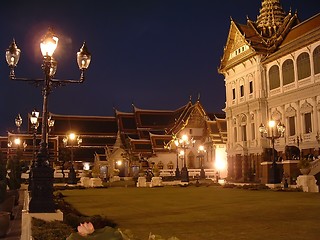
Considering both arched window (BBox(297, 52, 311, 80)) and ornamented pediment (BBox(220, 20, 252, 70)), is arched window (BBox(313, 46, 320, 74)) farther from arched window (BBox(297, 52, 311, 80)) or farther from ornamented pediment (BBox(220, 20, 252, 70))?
ornamented pediment (BBox(220, 20, 252, 70))

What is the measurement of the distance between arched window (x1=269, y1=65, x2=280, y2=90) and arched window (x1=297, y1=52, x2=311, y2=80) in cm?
304

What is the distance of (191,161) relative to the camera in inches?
2378

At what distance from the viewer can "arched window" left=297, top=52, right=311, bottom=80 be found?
34.2 m

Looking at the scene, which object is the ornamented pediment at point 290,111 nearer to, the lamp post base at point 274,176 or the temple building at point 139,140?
the lamp post base at point 274,176

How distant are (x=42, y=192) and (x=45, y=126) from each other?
1710 millimetres

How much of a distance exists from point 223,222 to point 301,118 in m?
26.2

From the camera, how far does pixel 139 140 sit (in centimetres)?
6034

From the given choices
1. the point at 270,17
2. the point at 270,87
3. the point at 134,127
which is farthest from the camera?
the point at 134,127

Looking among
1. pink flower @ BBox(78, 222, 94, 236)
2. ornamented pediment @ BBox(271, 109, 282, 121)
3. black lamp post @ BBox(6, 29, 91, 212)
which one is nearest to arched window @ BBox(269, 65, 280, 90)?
ornamented pediment @ BBox(271, 109, 282, 121)

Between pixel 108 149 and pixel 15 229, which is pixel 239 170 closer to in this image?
pixel 108 149

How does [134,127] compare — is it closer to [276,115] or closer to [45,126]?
[276,115]

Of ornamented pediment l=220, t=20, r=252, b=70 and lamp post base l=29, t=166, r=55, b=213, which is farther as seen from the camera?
ornamented pediment l=220, t=20, r=252, b=70

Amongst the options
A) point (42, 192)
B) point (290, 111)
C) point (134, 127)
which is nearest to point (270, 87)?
point (290, 111)

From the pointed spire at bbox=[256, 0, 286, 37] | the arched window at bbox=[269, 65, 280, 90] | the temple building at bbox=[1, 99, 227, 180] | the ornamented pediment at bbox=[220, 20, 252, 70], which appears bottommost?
the temple building at bbox=[1, 99, 227, 180]
